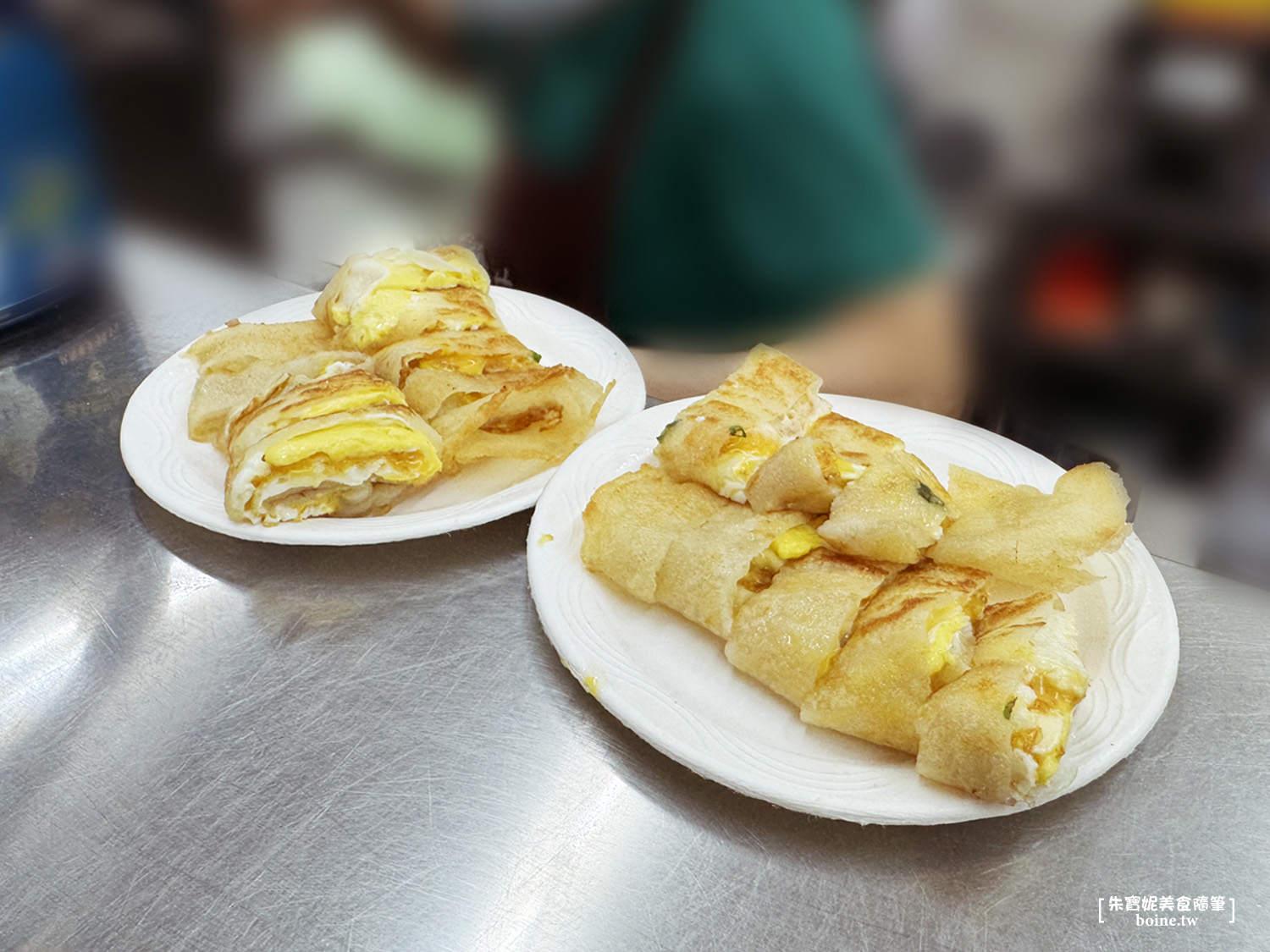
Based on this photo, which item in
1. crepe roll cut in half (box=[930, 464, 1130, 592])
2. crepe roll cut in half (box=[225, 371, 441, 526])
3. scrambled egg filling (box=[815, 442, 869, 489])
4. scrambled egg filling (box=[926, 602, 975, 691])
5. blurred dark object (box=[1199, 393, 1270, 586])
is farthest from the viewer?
blurred dark object (box=[1199, 393, 1270, 586])

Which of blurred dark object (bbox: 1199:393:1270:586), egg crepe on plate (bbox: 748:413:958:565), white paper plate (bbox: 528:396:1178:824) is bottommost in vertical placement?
blurred dark object (bbox: 1199:393:1270:586)

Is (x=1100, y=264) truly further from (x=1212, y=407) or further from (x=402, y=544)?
(x=402, y=544)

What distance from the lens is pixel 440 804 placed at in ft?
3.50

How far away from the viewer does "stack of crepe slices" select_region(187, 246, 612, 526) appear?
4.58 feet

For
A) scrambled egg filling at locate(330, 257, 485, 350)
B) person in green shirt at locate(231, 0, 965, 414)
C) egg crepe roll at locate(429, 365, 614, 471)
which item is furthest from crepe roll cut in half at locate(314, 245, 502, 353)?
person in green shirt at locate(231, 0, 965, 414)

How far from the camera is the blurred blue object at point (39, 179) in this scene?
1842mm

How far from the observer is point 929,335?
1.82 meters

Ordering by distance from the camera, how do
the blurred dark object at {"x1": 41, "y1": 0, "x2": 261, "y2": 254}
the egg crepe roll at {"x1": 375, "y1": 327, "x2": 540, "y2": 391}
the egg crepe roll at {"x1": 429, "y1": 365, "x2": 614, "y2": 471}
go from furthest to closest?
the blurred dark object at {"x1": 41, "y1": 0, "x2": 261, "y2": 254} < the egg crepe roll at {"x1": 375, "y1": 327, "x2": 540, "y2": 391} < the egg crepe roll at {"x1": 429, "y1": 365, "x2": 614, "y2": 471}

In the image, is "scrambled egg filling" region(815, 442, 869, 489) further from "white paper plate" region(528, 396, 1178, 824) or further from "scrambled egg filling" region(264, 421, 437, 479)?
"scrambled egg filling" region(264, 421, 437, 479)

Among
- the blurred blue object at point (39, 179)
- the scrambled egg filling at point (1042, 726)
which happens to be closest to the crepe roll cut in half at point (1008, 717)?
the scrambled egg filling at point (1042, 726)

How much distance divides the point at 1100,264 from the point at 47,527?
5.83ft

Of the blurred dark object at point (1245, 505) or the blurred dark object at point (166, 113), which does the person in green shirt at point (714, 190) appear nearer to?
the blurred dark object at point (1245, 505)

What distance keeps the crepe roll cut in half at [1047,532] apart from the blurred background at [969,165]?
55cm

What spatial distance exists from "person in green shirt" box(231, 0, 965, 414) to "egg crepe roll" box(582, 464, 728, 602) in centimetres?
64
